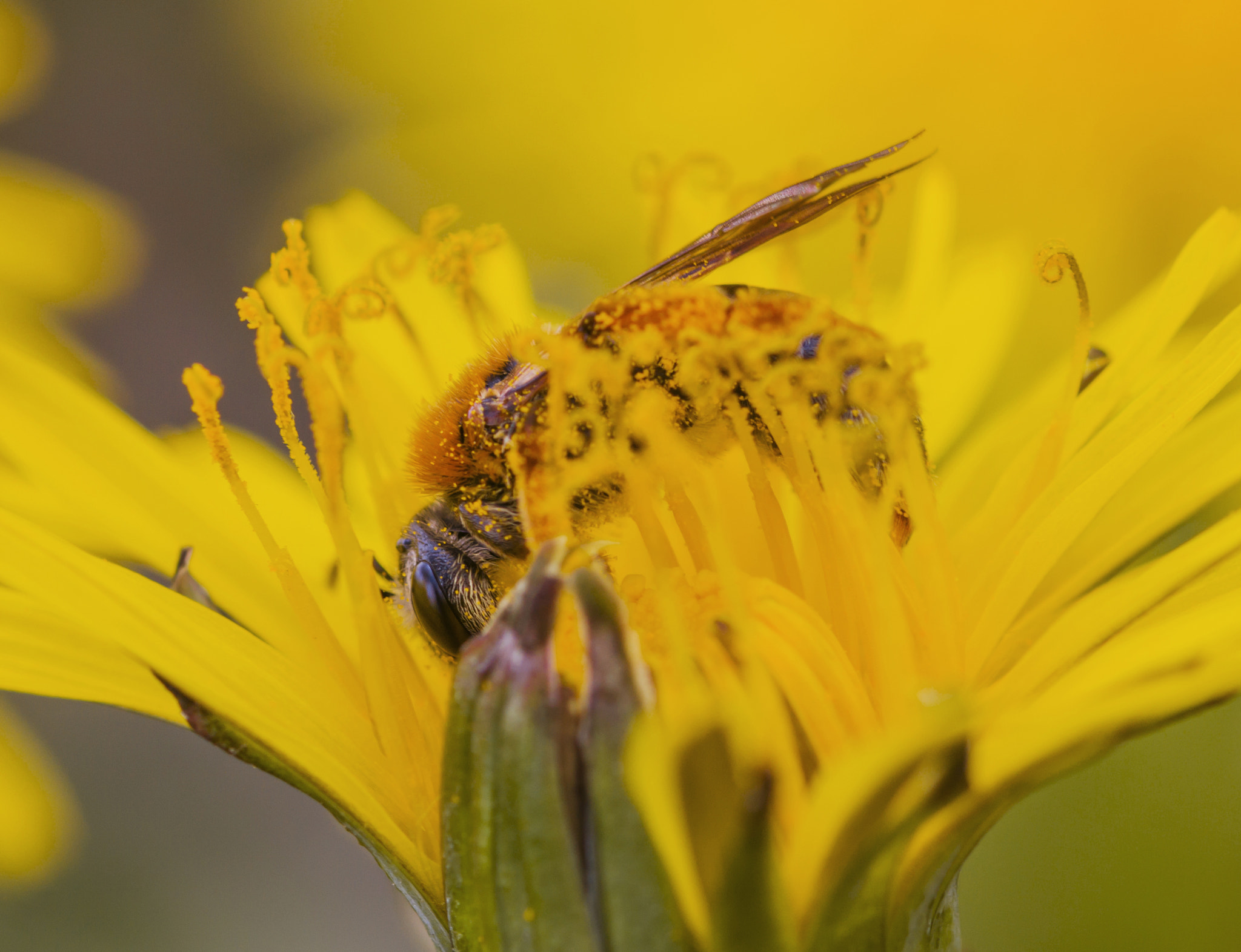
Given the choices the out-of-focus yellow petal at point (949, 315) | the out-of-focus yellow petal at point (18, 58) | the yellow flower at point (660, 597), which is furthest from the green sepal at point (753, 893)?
the out-of-focus yellow petal at point (18, 58)

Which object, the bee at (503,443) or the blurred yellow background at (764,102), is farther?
the blurred yellow background at (764,102)

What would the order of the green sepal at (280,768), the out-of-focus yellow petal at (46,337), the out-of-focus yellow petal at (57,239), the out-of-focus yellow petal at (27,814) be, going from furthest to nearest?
the out-of-focus yellow petal at (57,239)
the out-of-focus yellow petal at (46,337)
the out-of-focus yellow petal at (27,814)
the green sepal at (280,768)

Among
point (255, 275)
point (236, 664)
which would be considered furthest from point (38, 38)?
point (236, 664)

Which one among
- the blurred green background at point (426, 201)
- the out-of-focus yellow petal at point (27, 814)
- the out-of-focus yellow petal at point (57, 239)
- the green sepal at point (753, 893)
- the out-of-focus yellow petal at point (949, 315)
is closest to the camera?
the green sepal at point (753, 893)

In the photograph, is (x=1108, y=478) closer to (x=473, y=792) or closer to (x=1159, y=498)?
(x=1159, y=498)

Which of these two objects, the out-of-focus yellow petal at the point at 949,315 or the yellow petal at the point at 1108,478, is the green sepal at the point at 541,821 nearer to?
the yellow petal at the point at 1108,478

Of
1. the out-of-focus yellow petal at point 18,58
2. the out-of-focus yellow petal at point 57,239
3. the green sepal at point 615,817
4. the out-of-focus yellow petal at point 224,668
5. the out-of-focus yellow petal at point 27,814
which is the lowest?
the green sepal at point 615,817

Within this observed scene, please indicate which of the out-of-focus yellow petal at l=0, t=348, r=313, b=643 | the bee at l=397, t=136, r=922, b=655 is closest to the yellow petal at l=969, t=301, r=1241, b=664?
the bee at l=397, t=136, r=922, b=655
